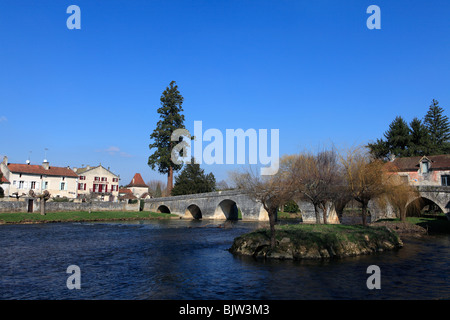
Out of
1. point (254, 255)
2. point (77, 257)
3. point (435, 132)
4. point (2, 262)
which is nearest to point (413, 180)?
point (435, 132)

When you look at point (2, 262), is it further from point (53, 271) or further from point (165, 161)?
point (165, 161)

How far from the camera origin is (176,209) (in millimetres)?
67312

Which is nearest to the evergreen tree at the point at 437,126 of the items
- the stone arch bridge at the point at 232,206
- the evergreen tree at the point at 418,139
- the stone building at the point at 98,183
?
the evergreen tree at the point at 418,139

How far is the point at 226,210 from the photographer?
6241 cm

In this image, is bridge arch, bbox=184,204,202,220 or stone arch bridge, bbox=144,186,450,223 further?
bridge arch, bbox=184,204,202,220

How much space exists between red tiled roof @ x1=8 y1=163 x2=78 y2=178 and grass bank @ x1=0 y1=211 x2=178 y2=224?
2049 cm

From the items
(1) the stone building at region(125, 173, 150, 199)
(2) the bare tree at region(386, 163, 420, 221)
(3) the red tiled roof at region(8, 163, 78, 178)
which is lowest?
(2) the bare tree at region(386, 163, 420, 221)

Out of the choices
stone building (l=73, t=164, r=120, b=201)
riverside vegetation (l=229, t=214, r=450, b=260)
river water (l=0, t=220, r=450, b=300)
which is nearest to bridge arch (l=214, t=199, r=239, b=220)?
river water (l=0, t=220, r=450, b=300)

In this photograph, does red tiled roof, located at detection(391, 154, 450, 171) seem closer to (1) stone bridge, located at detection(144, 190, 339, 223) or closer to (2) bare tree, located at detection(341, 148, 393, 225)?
(1) stone bridge, located at detection(144, 190, 339, 223)

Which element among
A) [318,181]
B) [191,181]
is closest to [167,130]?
[191,181]

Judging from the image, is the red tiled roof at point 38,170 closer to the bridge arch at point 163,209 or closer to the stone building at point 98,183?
the stone building at point 98,183

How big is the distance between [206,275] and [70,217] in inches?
1727

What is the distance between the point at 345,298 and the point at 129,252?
15.8 meters

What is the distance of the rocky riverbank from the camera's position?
1989 cm
